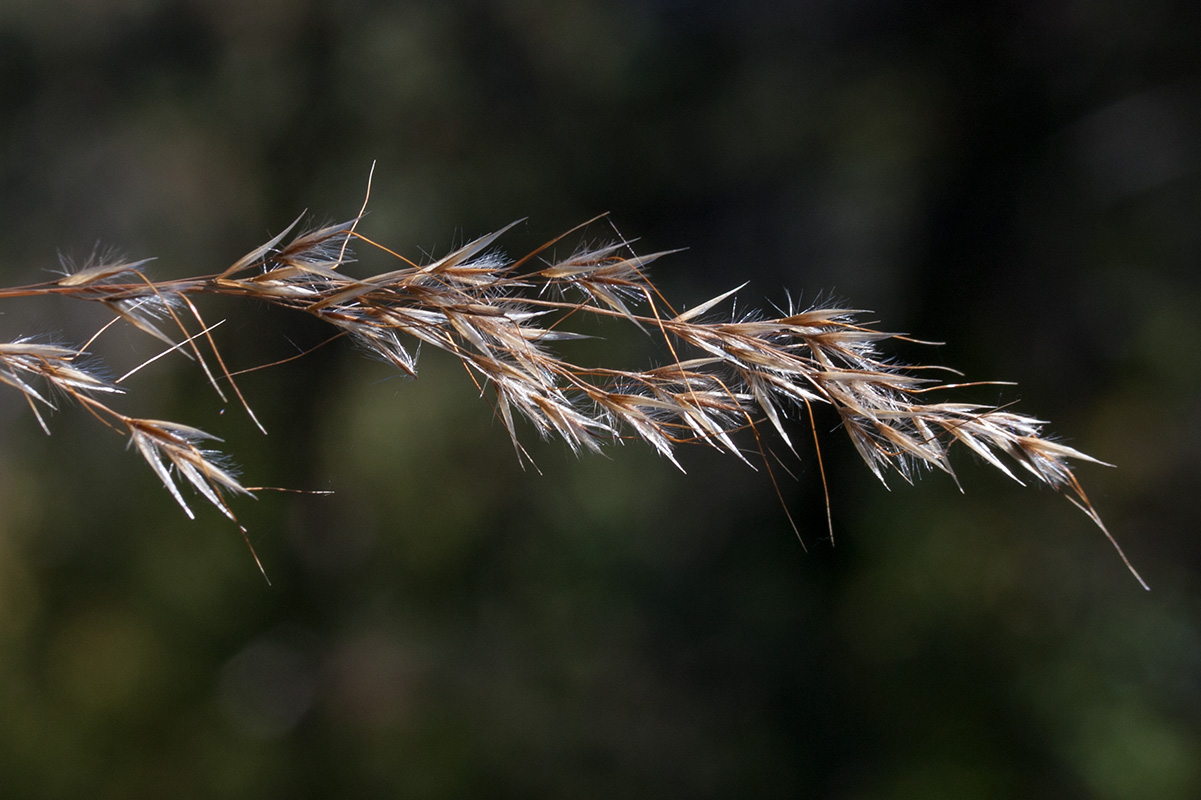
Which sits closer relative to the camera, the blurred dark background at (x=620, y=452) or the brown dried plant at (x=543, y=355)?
the brown dried plant at (x=543, y=355)

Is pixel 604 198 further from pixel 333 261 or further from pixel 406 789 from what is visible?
pixel 333 261

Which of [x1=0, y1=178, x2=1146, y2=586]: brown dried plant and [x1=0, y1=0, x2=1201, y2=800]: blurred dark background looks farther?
[x1=0, y1=0, x2=1201, y2=800]: blurred dark background

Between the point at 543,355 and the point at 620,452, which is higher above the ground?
the point at 543,355

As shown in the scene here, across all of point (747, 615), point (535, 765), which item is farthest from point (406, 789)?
point (747, 615)

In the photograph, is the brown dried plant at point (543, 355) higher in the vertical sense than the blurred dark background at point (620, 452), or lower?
higher
